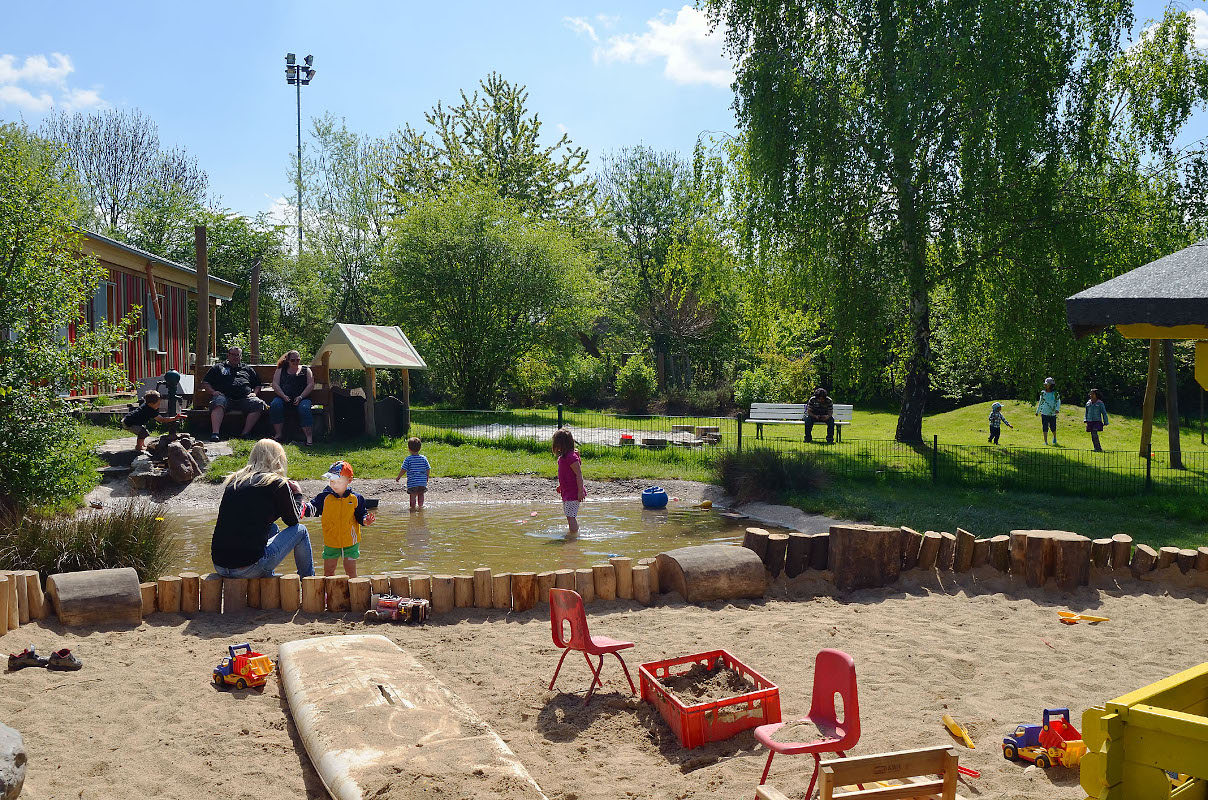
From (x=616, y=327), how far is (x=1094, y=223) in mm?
27545

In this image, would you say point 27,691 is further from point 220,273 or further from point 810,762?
point 220,273

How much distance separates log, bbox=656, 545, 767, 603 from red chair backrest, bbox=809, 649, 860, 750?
3.21 m

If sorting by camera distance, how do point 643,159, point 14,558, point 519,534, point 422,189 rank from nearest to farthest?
1. point 14,558
2. point 519,534
3. point 422,189
4. point 643,159

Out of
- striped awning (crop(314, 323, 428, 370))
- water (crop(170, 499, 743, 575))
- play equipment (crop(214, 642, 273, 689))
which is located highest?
striped awning (crop(314, 323, 428, 370))

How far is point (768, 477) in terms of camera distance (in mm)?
14352

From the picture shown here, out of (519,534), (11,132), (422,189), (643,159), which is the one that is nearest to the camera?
(11,132)

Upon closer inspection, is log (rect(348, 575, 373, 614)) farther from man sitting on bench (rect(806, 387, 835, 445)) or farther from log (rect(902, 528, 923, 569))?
man sitting on bench (rect(806, 387, 835, 445))

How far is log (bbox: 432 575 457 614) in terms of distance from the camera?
7.38m

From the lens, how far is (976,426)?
27312 mm

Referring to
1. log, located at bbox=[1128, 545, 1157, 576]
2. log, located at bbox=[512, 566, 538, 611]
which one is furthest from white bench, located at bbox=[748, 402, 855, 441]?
log, located at bbox=[512, 566, 538, 611]

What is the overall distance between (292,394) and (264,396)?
0.60m

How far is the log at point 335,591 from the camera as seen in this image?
24.0ft

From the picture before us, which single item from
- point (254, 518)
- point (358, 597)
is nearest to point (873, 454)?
point (358, 597)

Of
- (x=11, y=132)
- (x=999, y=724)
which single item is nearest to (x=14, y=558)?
(x=11, y=132)
